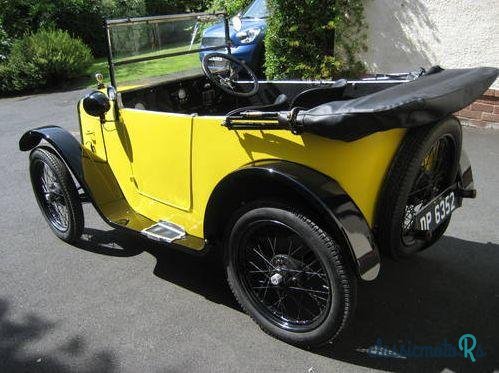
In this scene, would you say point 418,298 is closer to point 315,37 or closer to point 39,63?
point 315,37

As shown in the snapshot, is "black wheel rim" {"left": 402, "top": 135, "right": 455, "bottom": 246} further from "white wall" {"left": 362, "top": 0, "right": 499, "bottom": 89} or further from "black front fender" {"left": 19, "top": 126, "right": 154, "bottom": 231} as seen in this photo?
"white wall" {"left": 362, "top": 0, "right": 499, "bottom": 89}

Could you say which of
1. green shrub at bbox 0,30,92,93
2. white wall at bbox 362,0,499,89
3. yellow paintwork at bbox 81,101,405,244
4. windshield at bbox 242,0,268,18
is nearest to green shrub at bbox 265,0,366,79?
white wall at bbox 362,0,499,89

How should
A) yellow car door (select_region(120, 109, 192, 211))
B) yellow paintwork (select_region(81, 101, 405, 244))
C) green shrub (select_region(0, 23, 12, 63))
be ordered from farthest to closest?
green shrub (select_region(0, 23, 12, 63)) → yellow car door (select_region(120, 109, 192, 211)) → yellow paintwork (select_region(81, 101, 405, 244))

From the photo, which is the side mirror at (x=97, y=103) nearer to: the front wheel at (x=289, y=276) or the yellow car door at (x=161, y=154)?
the yellow car door at (x=161, y=154)

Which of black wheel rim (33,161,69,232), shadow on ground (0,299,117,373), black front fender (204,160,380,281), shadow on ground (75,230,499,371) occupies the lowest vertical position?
shadow on ground (0,299,117,373)

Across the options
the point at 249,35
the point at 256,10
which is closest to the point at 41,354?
the point at 249,35

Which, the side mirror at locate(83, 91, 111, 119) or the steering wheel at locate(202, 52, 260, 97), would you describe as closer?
the side mirror at locate(83, 91, 111, 119)

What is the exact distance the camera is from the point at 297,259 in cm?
238

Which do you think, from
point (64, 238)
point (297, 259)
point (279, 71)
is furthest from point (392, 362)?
point (279, 71)

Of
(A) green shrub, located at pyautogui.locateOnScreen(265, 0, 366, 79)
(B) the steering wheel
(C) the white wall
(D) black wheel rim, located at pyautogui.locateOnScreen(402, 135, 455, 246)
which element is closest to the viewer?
(D) black wheel rim, located at pyautogui.locateOnScreen(402, 135, 455, 246)

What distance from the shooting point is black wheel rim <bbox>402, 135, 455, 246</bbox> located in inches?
96.1

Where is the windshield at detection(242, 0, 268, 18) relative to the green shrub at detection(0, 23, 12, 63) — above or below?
above

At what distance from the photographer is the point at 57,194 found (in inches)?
137

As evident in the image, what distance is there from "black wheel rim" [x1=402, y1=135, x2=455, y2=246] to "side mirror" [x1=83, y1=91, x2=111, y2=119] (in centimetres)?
199
